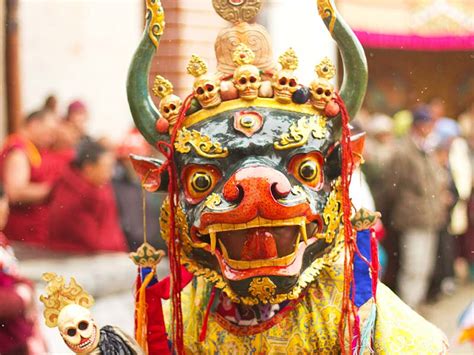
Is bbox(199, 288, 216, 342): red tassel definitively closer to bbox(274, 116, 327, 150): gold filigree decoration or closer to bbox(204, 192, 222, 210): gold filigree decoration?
bbox(204, 192, 222, 210): gold filigree decoration

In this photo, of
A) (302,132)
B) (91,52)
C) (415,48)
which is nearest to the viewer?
(302,132)

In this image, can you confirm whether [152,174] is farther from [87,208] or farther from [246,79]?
[87,208]

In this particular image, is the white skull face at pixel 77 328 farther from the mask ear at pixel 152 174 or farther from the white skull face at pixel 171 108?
the white skull face at pixel 171 108

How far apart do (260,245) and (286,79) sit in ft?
2.11

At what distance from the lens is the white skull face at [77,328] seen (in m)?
3.84

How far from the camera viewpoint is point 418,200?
10.1m

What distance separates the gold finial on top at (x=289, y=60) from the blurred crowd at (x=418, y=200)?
4.96 metres

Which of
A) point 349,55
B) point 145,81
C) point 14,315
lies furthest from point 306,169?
point 14,315

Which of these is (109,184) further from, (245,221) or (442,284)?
(245,221)

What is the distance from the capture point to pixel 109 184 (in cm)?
990

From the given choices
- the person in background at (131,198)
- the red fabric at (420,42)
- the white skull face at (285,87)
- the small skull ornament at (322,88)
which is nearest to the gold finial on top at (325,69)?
the small skull ornament at (322,88)

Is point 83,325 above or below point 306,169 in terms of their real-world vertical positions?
below

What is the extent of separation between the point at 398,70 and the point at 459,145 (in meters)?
4.30

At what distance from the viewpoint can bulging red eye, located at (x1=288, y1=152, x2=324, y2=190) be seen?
4.06 meters
